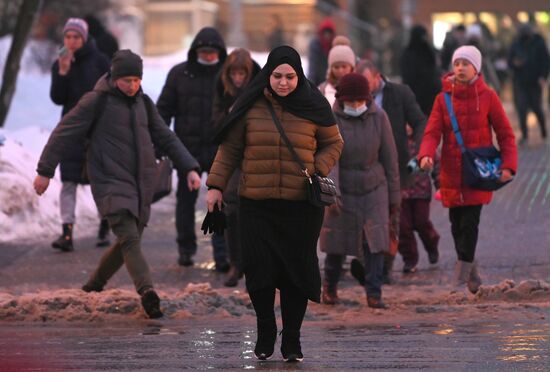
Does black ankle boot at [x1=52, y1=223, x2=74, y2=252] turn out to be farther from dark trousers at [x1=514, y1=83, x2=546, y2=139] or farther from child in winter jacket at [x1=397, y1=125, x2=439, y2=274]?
dark trousers at [x1=514, y1=83, x2=546, y2=139]

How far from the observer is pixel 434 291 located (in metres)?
11.5

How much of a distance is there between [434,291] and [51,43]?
1690 centimetres

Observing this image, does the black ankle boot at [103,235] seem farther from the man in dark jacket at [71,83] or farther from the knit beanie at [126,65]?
the knit beanie at [126,65]

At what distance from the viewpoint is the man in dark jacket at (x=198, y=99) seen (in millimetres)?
12719

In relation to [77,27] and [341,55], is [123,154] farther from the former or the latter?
[77,27]

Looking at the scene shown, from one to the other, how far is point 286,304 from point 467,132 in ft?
9.34

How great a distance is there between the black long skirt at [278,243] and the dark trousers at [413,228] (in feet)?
14.0

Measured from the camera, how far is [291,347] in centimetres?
844

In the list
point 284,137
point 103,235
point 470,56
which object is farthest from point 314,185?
point 103,235

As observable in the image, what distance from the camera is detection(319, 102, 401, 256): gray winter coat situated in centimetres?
1069

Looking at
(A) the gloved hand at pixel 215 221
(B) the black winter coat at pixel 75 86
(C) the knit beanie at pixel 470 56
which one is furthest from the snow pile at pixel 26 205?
(A) the gloved hand at pixel 215 221

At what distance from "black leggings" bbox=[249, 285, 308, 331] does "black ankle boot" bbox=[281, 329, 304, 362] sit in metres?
0.03

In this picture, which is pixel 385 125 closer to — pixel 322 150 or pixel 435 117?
pixel 435 117

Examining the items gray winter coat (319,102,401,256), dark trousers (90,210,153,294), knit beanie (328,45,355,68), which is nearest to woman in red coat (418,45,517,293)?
gray winter coat (319,102,401,256)
